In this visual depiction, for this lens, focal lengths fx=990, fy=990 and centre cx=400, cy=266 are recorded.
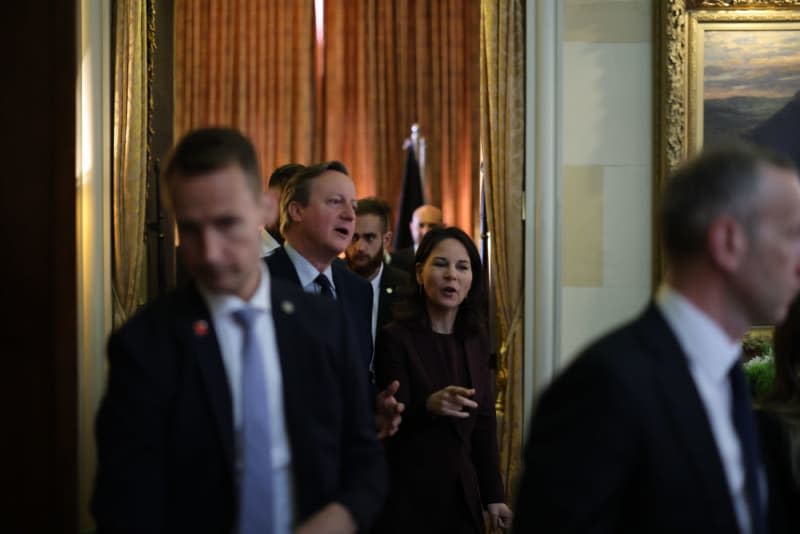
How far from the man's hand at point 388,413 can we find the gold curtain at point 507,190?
2695mm

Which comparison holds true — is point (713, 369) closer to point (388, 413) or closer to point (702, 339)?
point (702, 339)

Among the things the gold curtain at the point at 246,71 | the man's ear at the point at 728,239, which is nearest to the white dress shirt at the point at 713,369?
the man's ear at the point at 728,239

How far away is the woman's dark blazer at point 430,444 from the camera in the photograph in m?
3.79

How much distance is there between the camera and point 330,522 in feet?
6.78

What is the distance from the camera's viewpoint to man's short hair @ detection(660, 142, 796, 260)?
1.76 meters

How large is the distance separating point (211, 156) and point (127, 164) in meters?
4.22

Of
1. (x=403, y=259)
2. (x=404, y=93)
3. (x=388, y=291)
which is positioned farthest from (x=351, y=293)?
(x=404, y=93)

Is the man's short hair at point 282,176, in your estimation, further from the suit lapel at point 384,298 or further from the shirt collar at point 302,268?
the shirt collar at point 302,268

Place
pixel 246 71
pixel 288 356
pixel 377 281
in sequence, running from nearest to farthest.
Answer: pixel 288 356 → pixel 377 281 → pixel 246 71

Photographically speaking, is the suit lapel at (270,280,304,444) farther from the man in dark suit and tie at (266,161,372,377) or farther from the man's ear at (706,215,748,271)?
the man in dark suit and tie at (266,161,372,377)

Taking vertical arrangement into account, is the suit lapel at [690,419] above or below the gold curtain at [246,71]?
below

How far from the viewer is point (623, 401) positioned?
1.62 m

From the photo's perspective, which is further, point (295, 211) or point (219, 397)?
point (295, 211)

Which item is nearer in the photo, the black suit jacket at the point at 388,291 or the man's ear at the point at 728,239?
the man's ear at the point at 728,239
